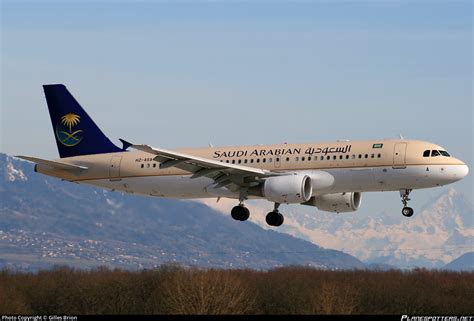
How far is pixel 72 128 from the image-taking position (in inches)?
3391

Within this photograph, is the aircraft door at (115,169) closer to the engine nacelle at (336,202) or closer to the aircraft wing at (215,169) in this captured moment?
the aircraft wing at (215,169)

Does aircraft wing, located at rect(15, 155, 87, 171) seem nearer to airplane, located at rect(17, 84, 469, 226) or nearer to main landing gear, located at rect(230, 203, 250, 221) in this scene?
airplane, located at rect(17, 84, 469, 226)

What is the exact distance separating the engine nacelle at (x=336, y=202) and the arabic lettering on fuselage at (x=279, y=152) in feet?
20.8

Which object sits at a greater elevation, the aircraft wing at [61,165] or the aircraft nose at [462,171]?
the aircraft nose at [462,171]

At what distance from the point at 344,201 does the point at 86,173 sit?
19.5m

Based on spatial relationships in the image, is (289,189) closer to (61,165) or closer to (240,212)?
(240,212)

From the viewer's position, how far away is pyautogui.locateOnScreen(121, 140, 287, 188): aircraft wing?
72500mm

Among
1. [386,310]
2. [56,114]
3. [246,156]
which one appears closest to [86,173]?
[56,114]

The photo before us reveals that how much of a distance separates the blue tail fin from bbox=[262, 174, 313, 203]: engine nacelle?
14.8 m

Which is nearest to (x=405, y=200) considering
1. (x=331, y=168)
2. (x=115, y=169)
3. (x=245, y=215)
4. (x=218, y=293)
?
(x=331, y=168)

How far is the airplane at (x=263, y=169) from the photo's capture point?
2889 inches

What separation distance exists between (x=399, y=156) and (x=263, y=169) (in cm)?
980

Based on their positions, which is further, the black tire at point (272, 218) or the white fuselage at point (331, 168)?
the black tire at point (272, 218)

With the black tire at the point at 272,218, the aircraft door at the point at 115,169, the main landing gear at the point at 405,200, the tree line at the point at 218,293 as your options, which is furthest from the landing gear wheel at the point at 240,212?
the main landing gear at the point at 405,200
